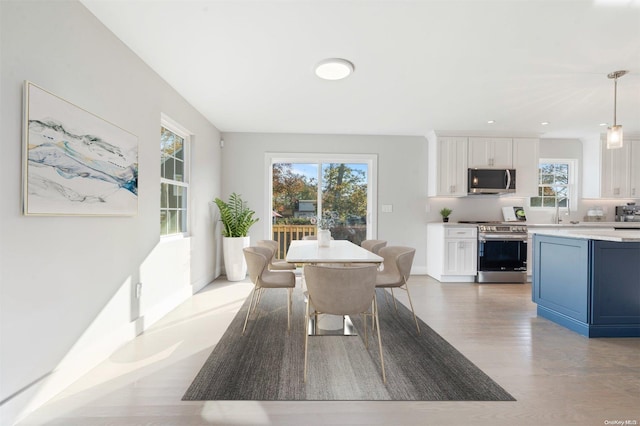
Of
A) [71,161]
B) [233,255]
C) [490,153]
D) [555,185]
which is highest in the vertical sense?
[490,153]

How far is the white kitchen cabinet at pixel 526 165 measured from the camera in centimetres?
521

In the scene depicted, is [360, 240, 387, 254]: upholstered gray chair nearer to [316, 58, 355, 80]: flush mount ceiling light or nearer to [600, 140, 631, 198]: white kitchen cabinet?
[316, 58, 355, 80]: flush mount ceiling light

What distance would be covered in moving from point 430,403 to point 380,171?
4.13 meters

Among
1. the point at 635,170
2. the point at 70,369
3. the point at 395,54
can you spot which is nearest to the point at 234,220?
the point at 70,369

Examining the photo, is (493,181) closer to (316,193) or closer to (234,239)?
(316,193)

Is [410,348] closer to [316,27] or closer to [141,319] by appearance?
[141,319]

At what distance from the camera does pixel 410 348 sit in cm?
252

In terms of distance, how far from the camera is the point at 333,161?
18.0ft

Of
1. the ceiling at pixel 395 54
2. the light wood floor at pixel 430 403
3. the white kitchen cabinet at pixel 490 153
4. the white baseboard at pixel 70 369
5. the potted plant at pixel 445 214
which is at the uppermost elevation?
the ceiling at pixel 395 54

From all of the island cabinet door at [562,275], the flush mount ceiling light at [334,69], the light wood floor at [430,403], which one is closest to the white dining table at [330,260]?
the light wood floor at [430,403]

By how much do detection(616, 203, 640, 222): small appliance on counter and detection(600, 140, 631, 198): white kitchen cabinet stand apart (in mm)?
241

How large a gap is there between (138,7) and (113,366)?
8.32ft

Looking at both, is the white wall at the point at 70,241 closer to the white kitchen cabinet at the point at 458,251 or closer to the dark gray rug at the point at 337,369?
the dark gray rug at the point at 337,369

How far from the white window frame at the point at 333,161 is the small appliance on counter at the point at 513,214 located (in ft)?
7.54
